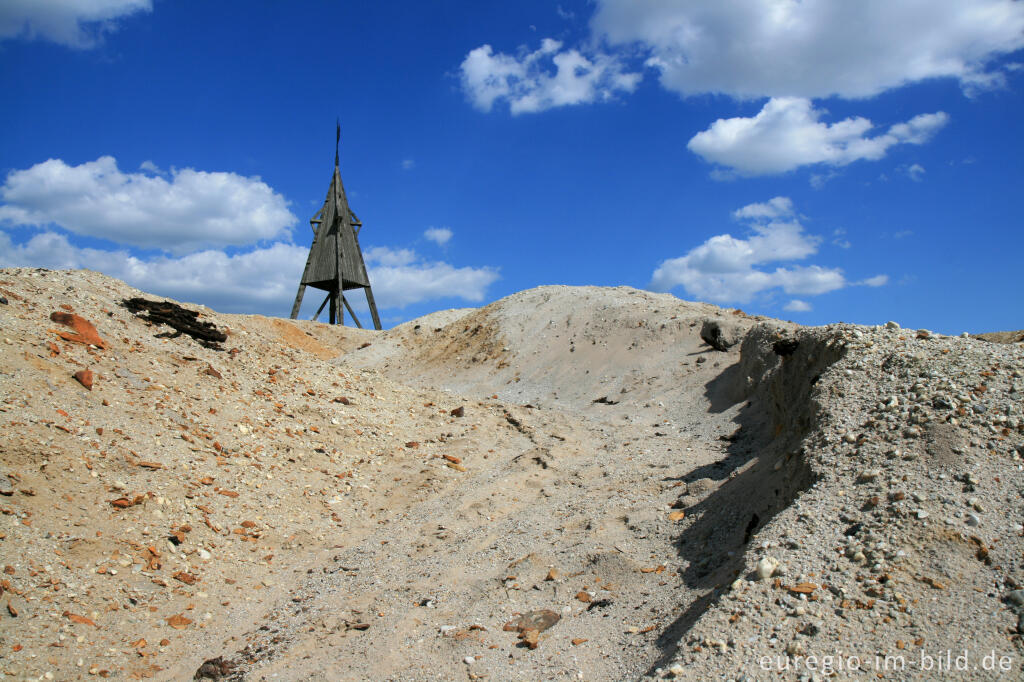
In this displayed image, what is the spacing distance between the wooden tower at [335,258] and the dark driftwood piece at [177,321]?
13159 millimetres

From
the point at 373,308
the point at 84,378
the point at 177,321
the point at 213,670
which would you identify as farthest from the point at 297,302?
the point at 213,670

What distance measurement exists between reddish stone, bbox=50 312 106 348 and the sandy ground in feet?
0.33

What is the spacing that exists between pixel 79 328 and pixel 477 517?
5084 millimetres

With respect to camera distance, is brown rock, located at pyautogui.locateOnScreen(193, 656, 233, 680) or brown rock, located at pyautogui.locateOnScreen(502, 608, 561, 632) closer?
brown rock, located at pyautogui.locateOnScreen(502, 608, 561, 632)

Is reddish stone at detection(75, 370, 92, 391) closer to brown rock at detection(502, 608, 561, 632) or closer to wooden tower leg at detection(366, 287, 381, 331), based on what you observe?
brown rock at detection(502, 608, 561, 632)

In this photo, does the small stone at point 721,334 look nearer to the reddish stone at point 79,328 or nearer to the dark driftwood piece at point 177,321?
the dark driftwood piece at point 177,321

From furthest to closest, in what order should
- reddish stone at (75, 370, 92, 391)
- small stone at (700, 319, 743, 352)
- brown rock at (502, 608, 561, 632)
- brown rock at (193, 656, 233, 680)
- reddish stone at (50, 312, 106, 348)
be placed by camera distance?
small stone at (700, 319, 743, 352)
reddish stone at (50, 312, 106, 348)
reddish stone at (75, 370, 92, 391)
brown rock at (193, 656, 233, 680)
brown rock at (502, 608, 561, 632)

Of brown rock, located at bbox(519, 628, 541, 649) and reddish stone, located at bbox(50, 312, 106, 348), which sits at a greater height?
reddish stone, located at bbox(50, 312, 106, 348)

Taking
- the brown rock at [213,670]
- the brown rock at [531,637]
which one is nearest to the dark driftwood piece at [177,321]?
the brown rock at [213,670]

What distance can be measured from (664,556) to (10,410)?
5.59 meters

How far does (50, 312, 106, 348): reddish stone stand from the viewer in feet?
24.5

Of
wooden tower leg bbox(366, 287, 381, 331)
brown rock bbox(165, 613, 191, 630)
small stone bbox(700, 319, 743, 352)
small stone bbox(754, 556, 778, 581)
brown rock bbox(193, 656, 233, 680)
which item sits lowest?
brown rock bbox(193, 656, 233, 680)

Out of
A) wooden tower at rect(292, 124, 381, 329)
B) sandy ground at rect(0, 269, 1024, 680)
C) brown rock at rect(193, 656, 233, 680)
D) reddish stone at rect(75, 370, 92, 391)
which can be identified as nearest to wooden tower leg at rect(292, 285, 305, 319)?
wooden tower at rect(292, 124, 381, 329)

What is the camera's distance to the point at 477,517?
20.9 feet
